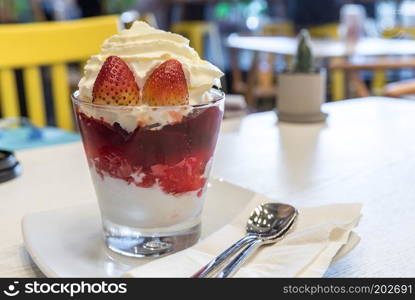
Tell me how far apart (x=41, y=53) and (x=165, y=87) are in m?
1.04

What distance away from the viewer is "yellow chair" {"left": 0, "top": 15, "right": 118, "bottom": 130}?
1.46 meters

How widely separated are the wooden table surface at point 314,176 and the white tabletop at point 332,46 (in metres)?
1.56

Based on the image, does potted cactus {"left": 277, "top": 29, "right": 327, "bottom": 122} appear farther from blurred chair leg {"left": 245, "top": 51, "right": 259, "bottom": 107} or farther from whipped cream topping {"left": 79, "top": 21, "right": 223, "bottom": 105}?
blurred chair leg {"left": 245, "top": 51, "right": 259, "bottom": 107}

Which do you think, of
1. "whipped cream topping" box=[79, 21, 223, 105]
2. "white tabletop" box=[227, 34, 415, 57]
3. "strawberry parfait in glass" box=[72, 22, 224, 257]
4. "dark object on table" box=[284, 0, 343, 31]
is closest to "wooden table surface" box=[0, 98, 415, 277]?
"strawberry parfait in glass" box=[72, 22, 224, 257]

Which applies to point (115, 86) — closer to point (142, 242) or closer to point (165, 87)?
point (165, 87)

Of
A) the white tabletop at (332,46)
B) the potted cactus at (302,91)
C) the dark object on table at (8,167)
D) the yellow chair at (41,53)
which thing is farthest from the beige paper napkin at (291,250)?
the white tabletop at (332,46)

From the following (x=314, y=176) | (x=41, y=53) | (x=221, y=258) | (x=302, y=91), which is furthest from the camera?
(x=41, y=53)

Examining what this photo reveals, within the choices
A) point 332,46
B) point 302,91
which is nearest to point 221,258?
point 302,91

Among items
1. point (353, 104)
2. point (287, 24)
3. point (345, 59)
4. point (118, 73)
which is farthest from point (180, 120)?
point (287, 24)

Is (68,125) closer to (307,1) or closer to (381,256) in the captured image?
(381,256)

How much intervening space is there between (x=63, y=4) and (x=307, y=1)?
89.7 inches

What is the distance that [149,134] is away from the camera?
1.78ft

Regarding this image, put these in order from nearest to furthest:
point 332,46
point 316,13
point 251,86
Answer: point 332,46, point 251,86, point 316,13

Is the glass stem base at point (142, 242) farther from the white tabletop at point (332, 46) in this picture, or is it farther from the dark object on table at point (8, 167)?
the white tabletop at point (332, 46)
